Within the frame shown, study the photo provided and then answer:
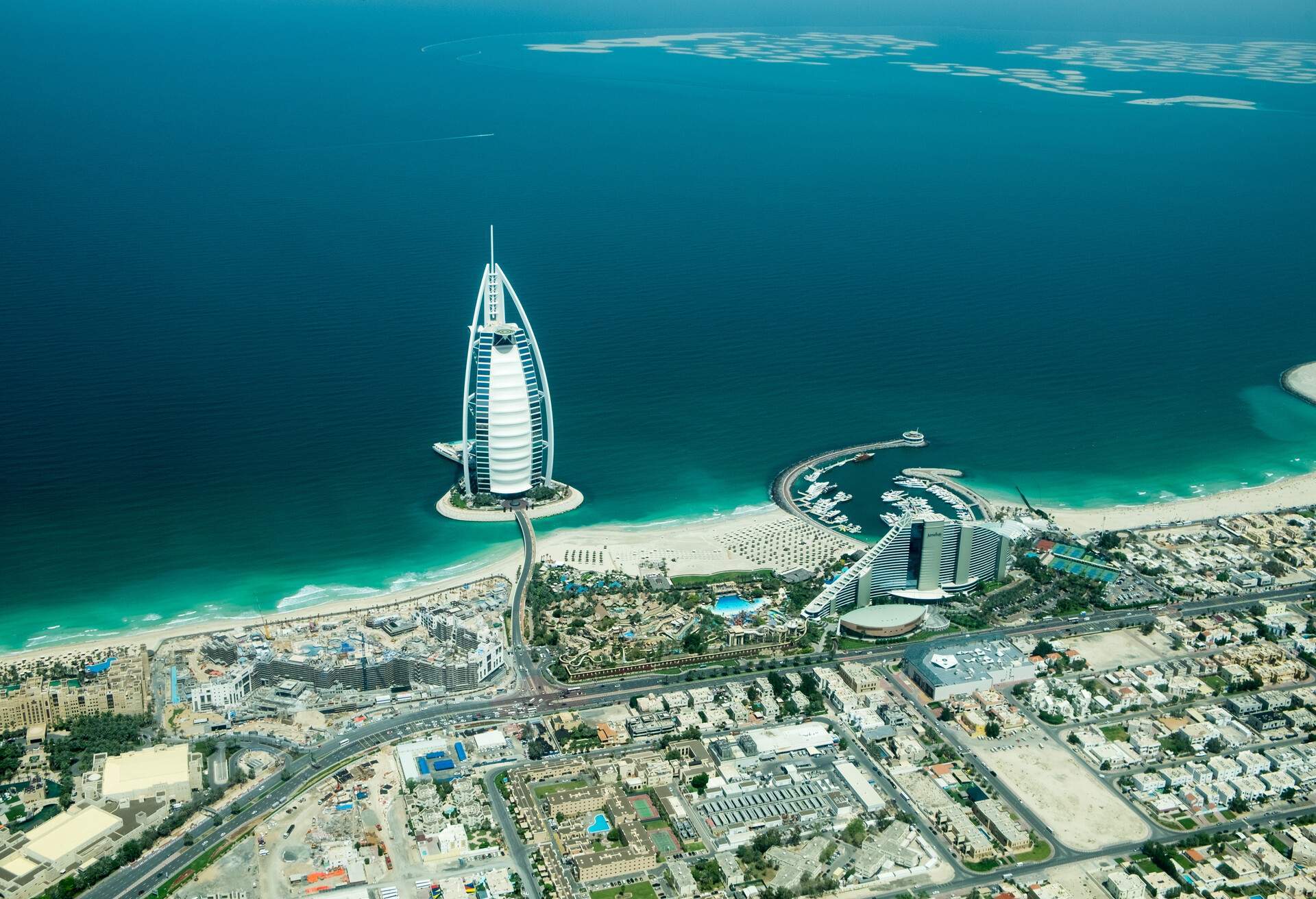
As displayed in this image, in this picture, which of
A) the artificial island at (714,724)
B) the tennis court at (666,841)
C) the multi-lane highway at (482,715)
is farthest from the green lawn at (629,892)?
the multi-lane highway at (482,715)

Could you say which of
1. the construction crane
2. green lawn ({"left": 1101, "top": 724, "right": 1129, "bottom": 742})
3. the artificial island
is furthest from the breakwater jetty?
the construction crane

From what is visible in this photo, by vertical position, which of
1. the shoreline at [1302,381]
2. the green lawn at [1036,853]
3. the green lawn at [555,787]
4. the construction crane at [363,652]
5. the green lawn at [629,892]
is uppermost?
the shoreline at [1302,381]

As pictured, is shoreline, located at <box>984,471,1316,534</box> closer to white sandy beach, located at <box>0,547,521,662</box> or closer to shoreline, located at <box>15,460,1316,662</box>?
shoreline, located at <box>15,460,1316,662</box>

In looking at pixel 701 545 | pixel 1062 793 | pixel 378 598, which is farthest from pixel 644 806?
pixel 701 545

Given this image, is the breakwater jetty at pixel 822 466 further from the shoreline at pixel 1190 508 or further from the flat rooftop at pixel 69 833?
the flat rooftop at pixel 69 833

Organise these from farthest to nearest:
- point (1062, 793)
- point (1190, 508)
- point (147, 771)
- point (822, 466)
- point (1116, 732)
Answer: point (822, 466), point (1190, 508), point (1116, 732), point (1062, 793), point (147, 771)

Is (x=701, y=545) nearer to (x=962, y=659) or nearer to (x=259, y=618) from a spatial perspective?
(x=962, y=659)
